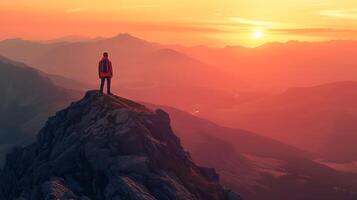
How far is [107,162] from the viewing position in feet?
200

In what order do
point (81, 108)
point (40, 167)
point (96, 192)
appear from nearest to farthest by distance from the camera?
point (96, 192), point (40, 167), point (81, 108)

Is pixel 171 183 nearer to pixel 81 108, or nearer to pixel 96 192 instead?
pixel 96 192

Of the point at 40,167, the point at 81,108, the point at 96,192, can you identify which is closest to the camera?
the point at 96,192

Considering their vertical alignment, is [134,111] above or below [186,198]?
above

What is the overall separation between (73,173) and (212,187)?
1684cm

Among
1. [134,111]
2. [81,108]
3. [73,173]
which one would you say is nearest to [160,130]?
[134,111]

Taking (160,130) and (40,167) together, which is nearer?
(40,167)

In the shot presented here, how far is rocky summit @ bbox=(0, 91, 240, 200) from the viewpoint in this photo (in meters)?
57.7

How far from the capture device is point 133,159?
200 ft

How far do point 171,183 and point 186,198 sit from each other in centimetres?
230

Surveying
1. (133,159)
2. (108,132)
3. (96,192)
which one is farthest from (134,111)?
(96,192)

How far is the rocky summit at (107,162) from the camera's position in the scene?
57.7m

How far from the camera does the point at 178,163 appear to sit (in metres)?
67.2

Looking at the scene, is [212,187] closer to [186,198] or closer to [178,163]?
[178,163]
